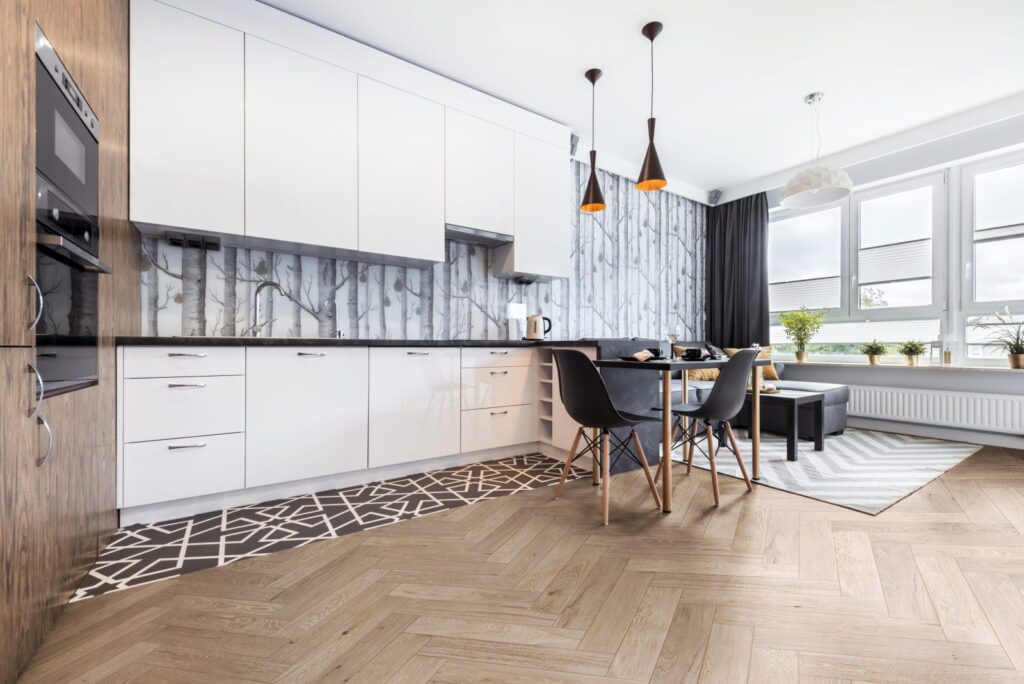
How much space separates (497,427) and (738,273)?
392cm

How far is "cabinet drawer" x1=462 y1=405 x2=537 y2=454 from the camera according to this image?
2.92 m

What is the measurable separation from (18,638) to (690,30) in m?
3.84

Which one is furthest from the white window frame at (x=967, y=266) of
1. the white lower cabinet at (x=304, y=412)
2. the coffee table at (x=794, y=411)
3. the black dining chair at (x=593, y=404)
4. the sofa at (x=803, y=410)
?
the white lower cabinet at (x=304, y=412)

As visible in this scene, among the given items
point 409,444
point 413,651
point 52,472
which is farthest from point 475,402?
point 52,472

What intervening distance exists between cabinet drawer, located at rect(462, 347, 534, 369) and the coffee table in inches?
68.9

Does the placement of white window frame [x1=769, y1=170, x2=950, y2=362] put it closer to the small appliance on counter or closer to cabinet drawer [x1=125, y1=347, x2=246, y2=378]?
the small appliance on counter

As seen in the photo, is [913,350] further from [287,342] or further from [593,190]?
[287,342]

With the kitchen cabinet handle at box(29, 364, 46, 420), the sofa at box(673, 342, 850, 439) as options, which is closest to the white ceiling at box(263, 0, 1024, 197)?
the sofa at box(673, 342, 850, 439)

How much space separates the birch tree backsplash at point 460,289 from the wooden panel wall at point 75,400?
254 mm

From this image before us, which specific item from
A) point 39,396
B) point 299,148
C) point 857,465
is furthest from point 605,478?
point 299,148

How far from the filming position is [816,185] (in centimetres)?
322

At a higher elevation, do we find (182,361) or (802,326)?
(802,326)

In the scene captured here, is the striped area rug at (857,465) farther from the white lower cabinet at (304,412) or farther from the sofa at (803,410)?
the white lower cabinet at (304,412)

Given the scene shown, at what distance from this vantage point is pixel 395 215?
114 inches
